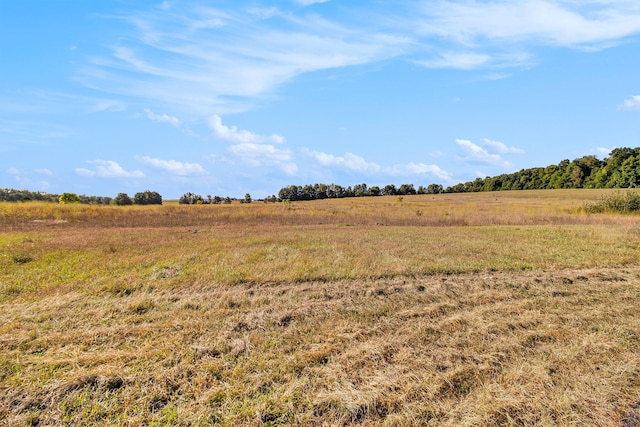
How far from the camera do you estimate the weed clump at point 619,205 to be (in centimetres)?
2650

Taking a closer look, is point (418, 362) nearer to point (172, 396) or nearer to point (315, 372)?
point (315, 372)

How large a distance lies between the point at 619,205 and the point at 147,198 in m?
58.6

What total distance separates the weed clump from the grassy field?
2435 cm

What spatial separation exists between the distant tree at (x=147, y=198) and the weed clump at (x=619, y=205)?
55.4 meters

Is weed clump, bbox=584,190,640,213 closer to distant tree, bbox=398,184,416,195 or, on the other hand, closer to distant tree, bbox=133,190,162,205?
distant tree, bbox=133,190,162,205

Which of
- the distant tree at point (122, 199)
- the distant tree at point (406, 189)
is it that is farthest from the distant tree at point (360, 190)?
the distant tree at point (122, 199)

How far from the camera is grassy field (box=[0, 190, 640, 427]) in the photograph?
126 inches

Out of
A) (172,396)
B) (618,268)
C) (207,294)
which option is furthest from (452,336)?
(618,268)

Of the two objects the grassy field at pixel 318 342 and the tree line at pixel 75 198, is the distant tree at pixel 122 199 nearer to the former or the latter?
the tree line at pixel 75 198

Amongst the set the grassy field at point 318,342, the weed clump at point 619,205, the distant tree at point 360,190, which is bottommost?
the grassy field at point 318,342

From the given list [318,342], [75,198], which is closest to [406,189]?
[75,198]

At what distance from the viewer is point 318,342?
4469 mm

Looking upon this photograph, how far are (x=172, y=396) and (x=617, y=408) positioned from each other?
14.9ft

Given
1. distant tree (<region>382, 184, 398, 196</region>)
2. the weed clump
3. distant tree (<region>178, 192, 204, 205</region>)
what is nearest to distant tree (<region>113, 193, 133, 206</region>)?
distant tree (<region>178, 192, 204, 205</region>)
